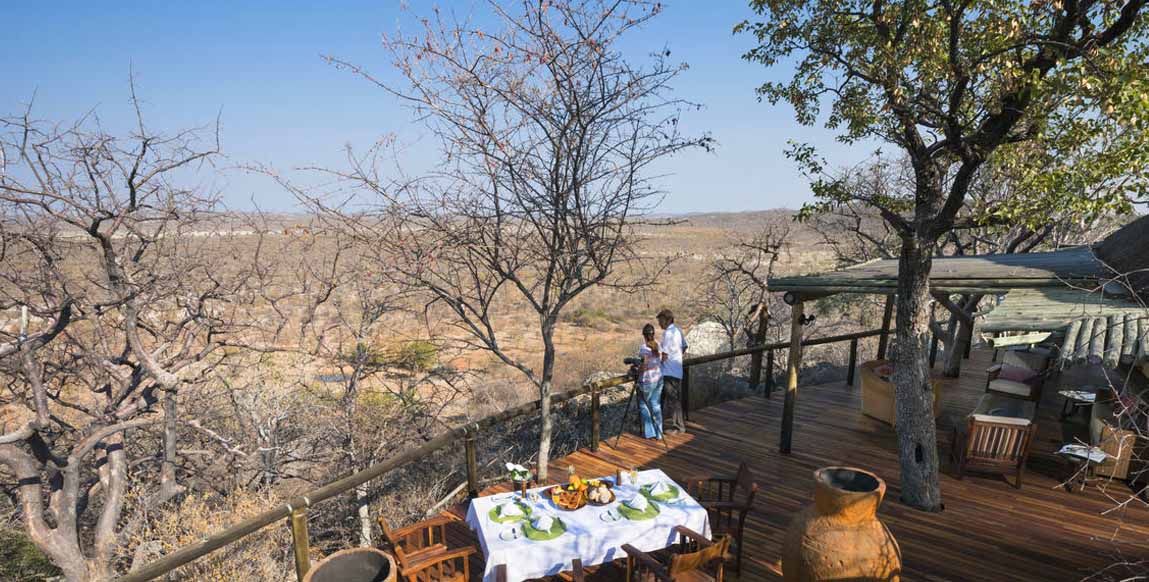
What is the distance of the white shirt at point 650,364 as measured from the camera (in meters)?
7.10

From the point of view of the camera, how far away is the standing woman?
7090 mm

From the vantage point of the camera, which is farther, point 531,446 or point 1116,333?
point 531,446

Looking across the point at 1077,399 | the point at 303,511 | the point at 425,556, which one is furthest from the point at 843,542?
the point at 1077,399

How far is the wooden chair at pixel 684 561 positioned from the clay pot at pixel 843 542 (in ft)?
1.74

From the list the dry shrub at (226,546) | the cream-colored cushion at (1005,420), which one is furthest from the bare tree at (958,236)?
the dry shrub at (226,546)

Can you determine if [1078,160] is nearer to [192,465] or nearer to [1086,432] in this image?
[1086,432]

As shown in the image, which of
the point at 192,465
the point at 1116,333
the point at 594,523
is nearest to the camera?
the point at 594,523

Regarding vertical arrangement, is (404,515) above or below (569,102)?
below

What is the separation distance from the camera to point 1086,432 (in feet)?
25.7

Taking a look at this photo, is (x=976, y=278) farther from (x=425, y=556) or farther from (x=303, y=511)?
(x=303, y=511)

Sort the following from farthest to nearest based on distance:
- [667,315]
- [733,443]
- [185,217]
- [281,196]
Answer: [185,217]
[733,443]
[667,315]
[281,196]

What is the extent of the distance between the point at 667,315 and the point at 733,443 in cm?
216

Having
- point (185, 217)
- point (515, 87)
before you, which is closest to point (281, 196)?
point (515, 87)

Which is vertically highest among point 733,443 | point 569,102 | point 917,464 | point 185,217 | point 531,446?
point 569,102
